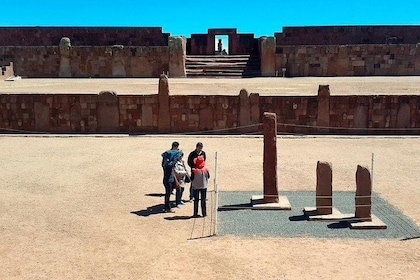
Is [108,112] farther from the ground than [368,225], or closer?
farther from the ground

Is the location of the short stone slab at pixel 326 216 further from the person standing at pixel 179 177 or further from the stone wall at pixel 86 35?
the stone wall at pixel 86 35

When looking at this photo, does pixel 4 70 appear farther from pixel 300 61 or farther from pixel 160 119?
pixel 300 61

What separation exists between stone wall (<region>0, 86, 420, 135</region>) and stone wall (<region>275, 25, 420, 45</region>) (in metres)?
15.3

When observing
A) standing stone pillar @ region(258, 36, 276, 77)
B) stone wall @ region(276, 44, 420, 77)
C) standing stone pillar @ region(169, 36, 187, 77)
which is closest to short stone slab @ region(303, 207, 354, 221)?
standing stone pillar @ region(258, 36, 276, 77)

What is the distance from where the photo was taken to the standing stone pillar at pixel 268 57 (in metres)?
25.7

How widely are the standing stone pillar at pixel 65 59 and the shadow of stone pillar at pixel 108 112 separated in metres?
11.3

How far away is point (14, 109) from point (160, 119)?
5.12 metres

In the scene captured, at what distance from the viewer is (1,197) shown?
911 centimetres

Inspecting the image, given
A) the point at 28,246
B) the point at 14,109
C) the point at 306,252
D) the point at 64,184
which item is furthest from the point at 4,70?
the point at 306,252

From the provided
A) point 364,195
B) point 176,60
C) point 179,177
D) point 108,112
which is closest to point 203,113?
point 108,112

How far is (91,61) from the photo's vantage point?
86.8 feet

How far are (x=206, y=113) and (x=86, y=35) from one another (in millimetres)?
17313

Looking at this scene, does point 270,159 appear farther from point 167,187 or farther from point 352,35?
point 352,35

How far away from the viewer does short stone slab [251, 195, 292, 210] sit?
8.35 metres
